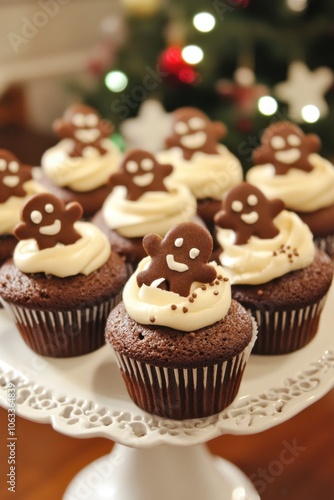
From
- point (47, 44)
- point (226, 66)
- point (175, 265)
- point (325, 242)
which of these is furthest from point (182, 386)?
point (47, 44)

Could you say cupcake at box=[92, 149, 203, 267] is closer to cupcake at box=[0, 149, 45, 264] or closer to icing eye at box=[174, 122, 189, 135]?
cupcake at box=[0, 149, 45, 264]

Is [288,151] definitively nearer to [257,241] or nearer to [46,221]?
[257,241]

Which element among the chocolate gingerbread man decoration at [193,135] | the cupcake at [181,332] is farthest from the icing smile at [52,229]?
the chocolate gingerbread man decoration at [193,135]

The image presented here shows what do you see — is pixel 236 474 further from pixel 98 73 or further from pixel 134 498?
pixel 98 73

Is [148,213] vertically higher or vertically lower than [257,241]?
lower

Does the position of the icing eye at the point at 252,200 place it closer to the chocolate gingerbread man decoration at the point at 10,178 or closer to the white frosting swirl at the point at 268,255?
the white frosting swirl at the point at 268,255

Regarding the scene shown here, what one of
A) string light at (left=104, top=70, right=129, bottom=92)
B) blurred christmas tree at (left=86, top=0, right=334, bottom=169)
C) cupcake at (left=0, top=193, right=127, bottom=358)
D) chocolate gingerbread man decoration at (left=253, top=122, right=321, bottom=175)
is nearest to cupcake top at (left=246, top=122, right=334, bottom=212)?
chocolate gingerbread man decoration at (left=253, top=122, right=321, bottom=175)

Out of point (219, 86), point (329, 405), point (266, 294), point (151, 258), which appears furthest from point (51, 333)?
point (219, 86)
